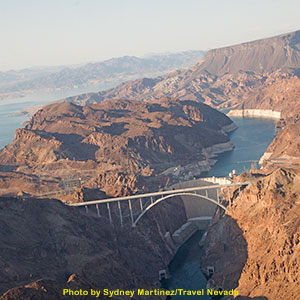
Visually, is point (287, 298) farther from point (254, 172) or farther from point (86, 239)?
point (254, 172)

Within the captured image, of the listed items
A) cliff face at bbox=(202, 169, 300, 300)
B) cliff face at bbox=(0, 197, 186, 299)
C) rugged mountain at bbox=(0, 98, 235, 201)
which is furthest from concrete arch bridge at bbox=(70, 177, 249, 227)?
rugged mountain at bbox=(0, 98, 235, 201)

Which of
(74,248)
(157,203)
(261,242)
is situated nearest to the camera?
(261,242)

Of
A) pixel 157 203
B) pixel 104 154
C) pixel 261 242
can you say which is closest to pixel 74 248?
pixel 261 242

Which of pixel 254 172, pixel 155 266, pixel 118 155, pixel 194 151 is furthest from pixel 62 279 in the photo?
pixel 194 151

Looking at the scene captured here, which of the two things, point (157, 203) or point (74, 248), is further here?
point (157, 203)

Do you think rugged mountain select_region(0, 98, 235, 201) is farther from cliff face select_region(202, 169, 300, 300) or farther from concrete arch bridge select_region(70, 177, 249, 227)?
cliff face select_region(202, 169, 300, 300)

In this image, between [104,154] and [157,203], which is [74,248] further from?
[104,154]
